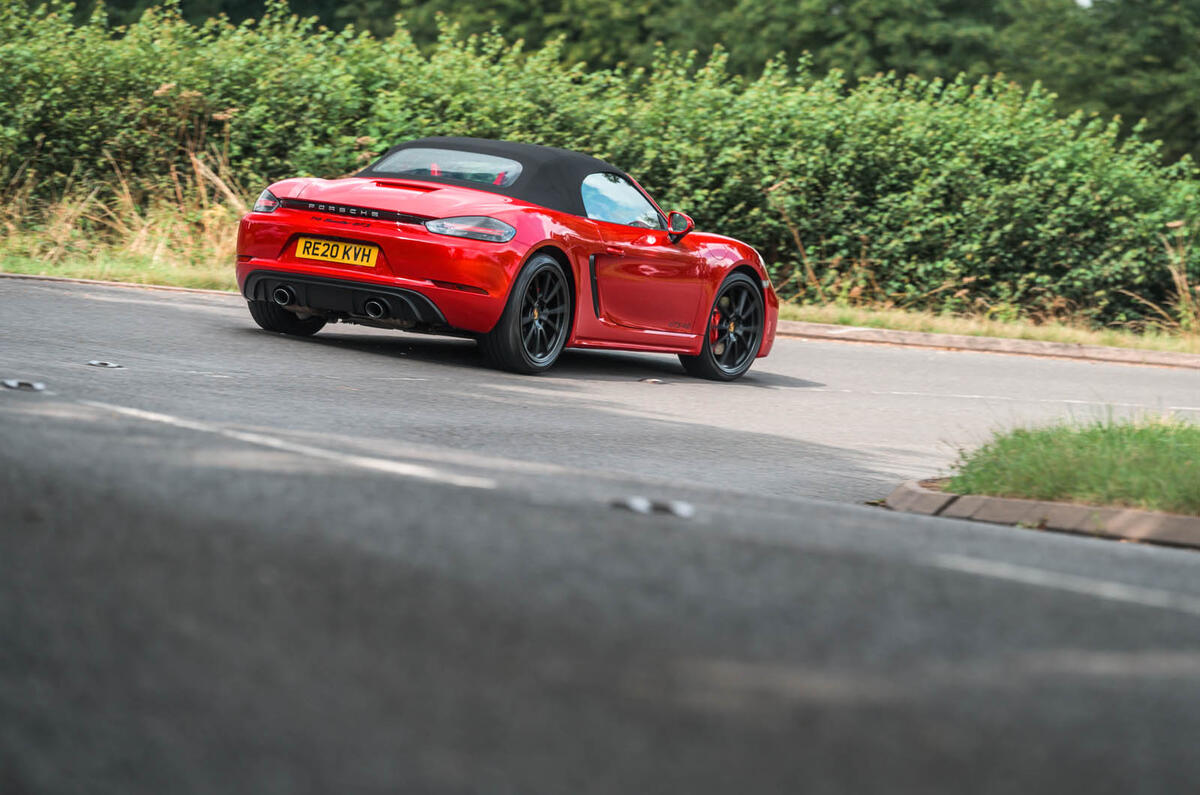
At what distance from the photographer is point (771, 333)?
12.9 m

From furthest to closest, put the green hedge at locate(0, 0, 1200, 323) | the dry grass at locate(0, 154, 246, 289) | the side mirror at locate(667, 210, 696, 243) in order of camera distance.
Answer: the green hedge at locate(0, 0, 1200, 323) < the dry grass at locate(0, 154, 246, 289) < the side mirror at locate(667, 210, 696, 243)

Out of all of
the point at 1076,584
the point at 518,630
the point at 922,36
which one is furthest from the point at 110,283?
the point at 922,36

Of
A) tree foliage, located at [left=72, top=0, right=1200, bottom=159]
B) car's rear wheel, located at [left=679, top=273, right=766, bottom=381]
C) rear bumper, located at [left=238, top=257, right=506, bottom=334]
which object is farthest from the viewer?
tree foliage, located at [left=72, top=0, right=1200, bottom=159]

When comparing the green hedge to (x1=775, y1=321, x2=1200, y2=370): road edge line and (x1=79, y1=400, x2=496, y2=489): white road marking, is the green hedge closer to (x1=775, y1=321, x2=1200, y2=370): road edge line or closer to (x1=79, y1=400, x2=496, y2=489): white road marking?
(x1=775, y1=321, x2=1200, y2=370): road edge line

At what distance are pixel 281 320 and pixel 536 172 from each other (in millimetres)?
2107

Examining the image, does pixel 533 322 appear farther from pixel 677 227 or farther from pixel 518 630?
pixel 518 630

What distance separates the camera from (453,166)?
11023 mm

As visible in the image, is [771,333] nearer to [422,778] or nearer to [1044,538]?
[1044,538]

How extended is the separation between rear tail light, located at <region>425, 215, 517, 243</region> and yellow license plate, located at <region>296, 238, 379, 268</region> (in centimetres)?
41

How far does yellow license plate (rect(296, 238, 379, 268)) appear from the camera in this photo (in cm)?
1013

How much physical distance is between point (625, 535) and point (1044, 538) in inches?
75.1

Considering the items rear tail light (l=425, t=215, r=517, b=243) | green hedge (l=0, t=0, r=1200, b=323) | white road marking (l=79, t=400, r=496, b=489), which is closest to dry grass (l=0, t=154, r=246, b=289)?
green hedge (l=0, t=0, r=1200, b=323)

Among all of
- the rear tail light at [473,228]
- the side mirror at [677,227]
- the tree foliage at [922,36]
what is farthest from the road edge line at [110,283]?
the tree foliage at [922,36]

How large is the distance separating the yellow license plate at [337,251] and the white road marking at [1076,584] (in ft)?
19.1
